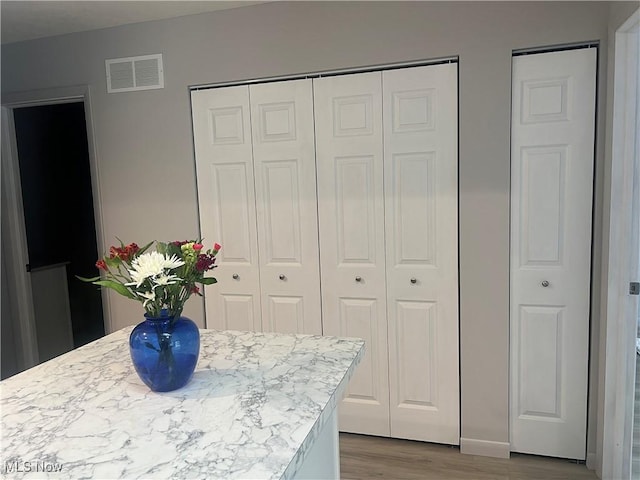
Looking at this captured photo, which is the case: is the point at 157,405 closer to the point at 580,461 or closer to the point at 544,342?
the point at 544,342

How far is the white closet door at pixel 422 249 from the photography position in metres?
2.53

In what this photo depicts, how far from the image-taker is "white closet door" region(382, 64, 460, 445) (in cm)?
253

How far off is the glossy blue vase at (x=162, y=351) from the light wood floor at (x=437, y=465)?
1.49m

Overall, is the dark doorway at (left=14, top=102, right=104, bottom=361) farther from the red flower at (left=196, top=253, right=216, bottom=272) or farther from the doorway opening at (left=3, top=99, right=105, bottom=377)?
the red flower at (left=196, top=253, right=216, bottom=272)

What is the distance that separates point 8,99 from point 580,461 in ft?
14.2

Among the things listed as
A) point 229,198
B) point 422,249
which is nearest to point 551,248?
point 422,249

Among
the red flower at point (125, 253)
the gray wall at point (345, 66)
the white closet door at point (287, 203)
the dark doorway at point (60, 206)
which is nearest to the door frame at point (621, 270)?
the gray wall at point (345, 66)

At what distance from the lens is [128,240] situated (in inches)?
126

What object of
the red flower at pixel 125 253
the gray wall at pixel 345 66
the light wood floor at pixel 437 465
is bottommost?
the light wood floor at pixel 437 465

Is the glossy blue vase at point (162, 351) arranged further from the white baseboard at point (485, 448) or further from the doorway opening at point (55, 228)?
the doorway opening at point (55, 228)

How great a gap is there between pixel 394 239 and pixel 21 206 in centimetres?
280

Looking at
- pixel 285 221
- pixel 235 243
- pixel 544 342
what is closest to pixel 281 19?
pixel 285 221

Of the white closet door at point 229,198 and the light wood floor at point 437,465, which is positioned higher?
the white closet door at point 229,198

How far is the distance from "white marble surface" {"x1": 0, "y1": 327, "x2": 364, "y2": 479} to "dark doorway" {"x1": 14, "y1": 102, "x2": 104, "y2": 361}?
2.64 metres
